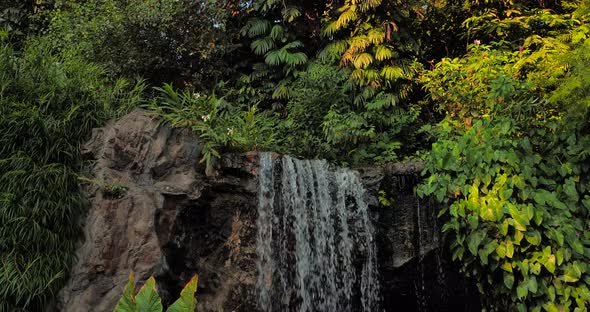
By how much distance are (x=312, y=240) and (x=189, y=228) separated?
1381 millimetres

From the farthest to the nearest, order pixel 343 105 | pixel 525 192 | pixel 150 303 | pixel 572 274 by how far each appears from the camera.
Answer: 1. pixel 343 105
2. pixel 525 192
3. pixel 572 274
4. pixel 150 303

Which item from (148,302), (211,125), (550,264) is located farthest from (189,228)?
(550,264)

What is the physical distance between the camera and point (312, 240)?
194 inches

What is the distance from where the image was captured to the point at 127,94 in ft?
18.6

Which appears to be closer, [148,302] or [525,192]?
[148,302]

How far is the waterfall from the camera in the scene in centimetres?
464

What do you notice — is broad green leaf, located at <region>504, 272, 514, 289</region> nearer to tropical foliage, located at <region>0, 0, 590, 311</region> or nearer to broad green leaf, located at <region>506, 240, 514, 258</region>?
tropical foliage, located at <region>0, 0, 590, 311</region>

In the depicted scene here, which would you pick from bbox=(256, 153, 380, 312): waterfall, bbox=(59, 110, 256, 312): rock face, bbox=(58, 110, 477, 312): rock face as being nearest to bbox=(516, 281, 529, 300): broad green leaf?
bbox=(58, 110, 477, 312): rock face

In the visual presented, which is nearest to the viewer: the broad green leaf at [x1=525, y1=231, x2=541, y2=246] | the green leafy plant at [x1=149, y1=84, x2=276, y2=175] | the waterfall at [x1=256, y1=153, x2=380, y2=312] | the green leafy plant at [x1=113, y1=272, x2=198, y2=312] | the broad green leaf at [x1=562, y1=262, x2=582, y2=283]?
the green leafy plant at [x1=113, y1=272, x2=198, y2=312]

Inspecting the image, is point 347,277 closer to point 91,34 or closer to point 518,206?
point 518,206

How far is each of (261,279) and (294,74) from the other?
14.0ft

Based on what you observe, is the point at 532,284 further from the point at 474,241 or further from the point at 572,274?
the point at 474,241

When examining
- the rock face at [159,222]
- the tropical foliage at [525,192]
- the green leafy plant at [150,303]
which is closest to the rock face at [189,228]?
the rock face at [159,222]

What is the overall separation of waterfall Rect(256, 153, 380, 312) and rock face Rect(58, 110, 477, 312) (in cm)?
14
